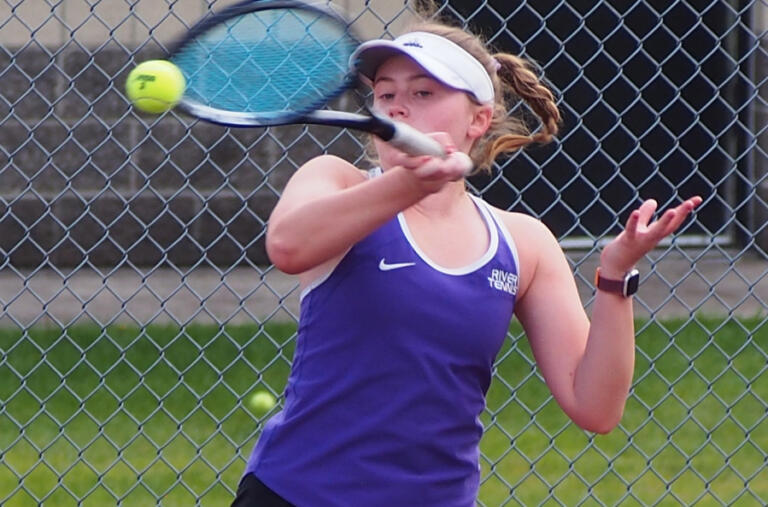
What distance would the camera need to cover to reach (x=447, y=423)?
7.89ft

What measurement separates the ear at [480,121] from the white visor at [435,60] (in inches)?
0.7

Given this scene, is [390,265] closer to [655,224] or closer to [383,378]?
[383,378]

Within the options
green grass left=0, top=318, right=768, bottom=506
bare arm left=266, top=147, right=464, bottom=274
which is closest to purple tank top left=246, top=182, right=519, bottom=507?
bare arm left=266, top=147, right=464, bottom=274

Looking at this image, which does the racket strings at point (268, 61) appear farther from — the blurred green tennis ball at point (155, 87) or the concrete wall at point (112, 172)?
the concrete wall at point (112, 172)

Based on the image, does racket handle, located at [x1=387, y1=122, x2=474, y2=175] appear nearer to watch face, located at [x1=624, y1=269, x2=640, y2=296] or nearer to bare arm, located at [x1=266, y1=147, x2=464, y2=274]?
bare arm, located at [x1=266, y1=147, x2=464, y2=274]

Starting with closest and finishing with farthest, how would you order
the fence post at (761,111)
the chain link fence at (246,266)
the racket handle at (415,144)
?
1. the racket handle at (415,144)
2. the chain link fence at (246,266)
3. the fence post at (761,111)

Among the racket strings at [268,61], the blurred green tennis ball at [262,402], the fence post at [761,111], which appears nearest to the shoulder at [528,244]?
the racket strings at [268,61]

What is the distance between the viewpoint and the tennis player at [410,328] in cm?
234

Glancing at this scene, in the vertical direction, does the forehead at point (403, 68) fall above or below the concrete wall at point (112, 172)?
above

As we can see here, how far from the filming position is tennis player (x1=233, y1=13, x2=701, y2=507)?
2.34m

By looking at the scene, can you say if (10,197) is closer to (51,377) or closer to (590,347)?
(51,377)

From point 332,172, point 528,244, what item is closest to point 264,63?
point 332,172

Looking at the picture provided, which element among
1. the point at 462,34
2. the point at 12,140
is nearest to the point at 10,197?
the point at 12,140

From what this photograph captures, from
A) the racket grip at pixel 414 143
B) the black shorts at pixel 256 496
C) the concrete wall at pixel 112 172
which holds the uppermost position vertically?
the racket grip at pixel 414 143
